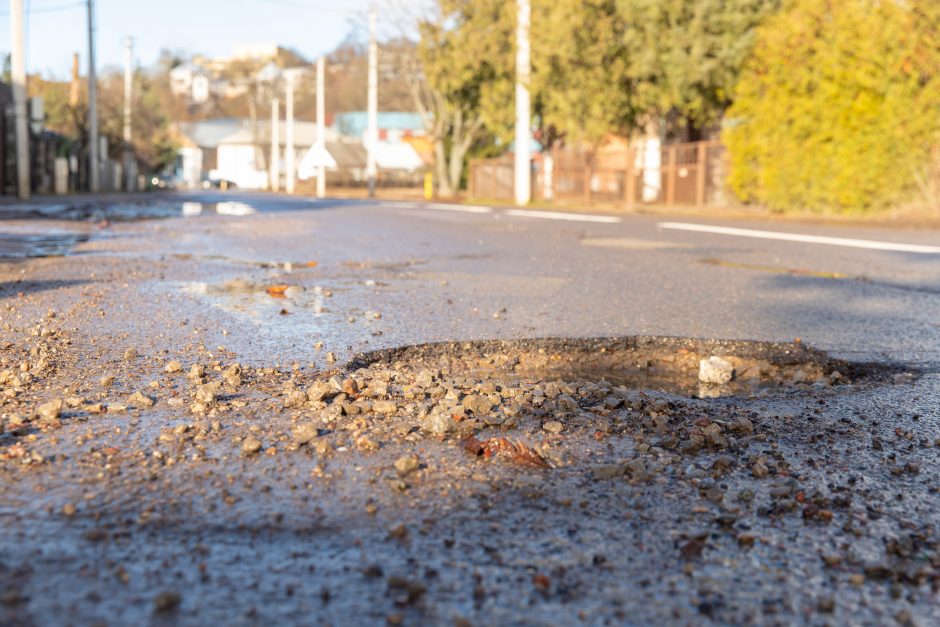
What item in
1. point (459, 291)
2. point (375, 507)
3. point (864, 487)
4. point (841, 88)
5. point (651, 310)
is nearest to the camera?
point (375, 507)

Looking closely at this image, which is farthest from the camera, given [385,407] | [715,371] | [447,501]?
[715,371]

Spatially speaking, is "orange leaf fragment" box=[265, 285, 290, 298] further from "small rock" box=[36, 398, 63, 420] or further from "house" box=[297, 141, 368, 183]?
"house" box=[297, 141, 368, 183]

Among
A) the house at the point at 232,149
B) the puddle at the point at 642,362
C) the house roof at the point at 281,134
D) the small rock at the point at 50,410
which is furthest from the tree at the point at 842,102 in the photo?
the house roof at the point at 281,134

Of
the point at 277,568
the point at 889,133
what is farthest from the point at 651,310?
the point at 889,133

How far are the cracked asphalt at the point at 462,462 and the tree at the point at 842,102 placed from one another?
13.8 metres

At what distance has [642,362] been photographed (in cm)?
494

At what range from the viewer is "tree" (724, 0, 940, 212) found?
734 inches

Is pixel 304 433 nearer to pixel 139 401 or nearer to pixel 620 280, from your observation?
pixel 139 401

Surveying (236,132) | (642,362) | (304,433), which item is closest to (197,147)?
(236,132)

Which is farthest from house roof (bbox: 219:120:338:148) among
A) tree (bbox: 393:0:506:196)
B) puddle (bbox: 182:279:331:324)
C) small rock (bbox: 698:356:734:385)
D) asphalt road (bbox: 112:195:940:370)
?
small rock (bbox: 698:356:734:385)

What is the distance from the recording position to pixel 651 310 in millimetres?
6344

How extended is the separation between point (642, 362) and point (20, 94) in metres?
24.9

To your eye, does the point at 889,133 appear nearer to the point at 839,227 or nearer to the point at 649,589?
the point at 839,227

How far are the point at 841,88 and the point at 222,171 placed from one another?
9855 centimetres
